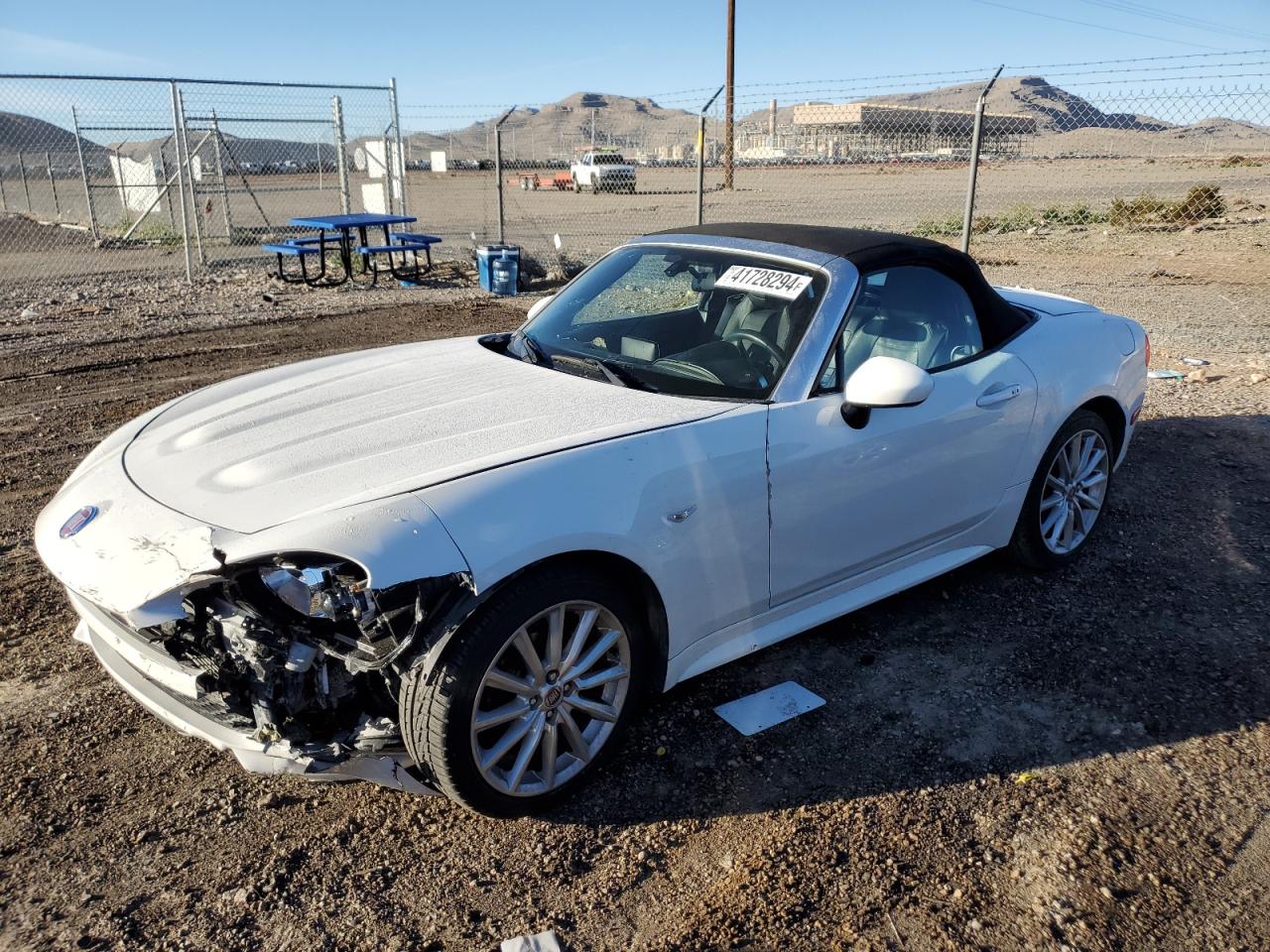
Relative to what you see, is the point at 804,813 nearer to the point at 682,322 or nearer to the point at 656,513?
the point at 656,513

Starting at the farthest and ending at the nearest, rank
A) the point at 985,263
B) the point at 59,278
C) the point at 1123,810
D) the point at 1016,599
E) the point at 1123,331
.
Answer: the point at 985,263, the point at 59,278, the point at 1123,331, the point at 1016,599, the point at 1123,810

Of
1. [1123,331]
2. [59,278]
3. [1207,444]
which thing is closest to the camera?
[1123,331]

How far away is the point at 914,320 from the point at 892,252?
1.03 ft

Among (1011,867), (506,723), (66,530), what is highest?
(66,530)

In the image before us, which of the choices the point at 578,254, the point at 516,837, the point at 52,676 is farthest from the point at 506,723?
the point at 578,254

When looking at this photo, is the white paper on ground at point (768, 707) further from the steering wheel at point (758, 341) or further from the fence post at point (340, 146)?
the fence post at point (340, 146)

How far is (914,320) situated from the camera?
395cm

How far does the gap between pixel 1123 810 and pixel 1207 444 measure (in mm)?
4146

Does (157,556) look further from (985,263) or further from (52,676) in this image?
(985,263)

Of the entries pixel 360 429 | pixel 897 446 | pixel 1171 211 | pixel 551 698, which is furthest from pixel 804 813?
pixel 1171 211

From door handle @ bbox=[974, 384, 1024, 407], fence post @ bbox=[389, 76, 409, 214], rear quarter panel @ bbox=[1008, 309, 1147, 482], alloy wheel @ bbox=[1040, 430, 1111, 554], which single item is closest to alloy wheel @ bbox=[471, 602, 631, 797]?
door handle @ bbox=[974, 384, 1024, 407]

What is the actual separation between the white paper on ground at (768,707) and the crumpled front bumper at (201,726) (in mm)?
1125

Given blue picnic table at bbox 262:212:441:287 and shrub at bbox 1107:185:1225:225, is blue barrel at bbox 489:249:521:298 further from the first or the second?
shrub at bbox 1107:185:1225:225

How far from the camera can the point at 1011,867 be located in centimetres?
269
